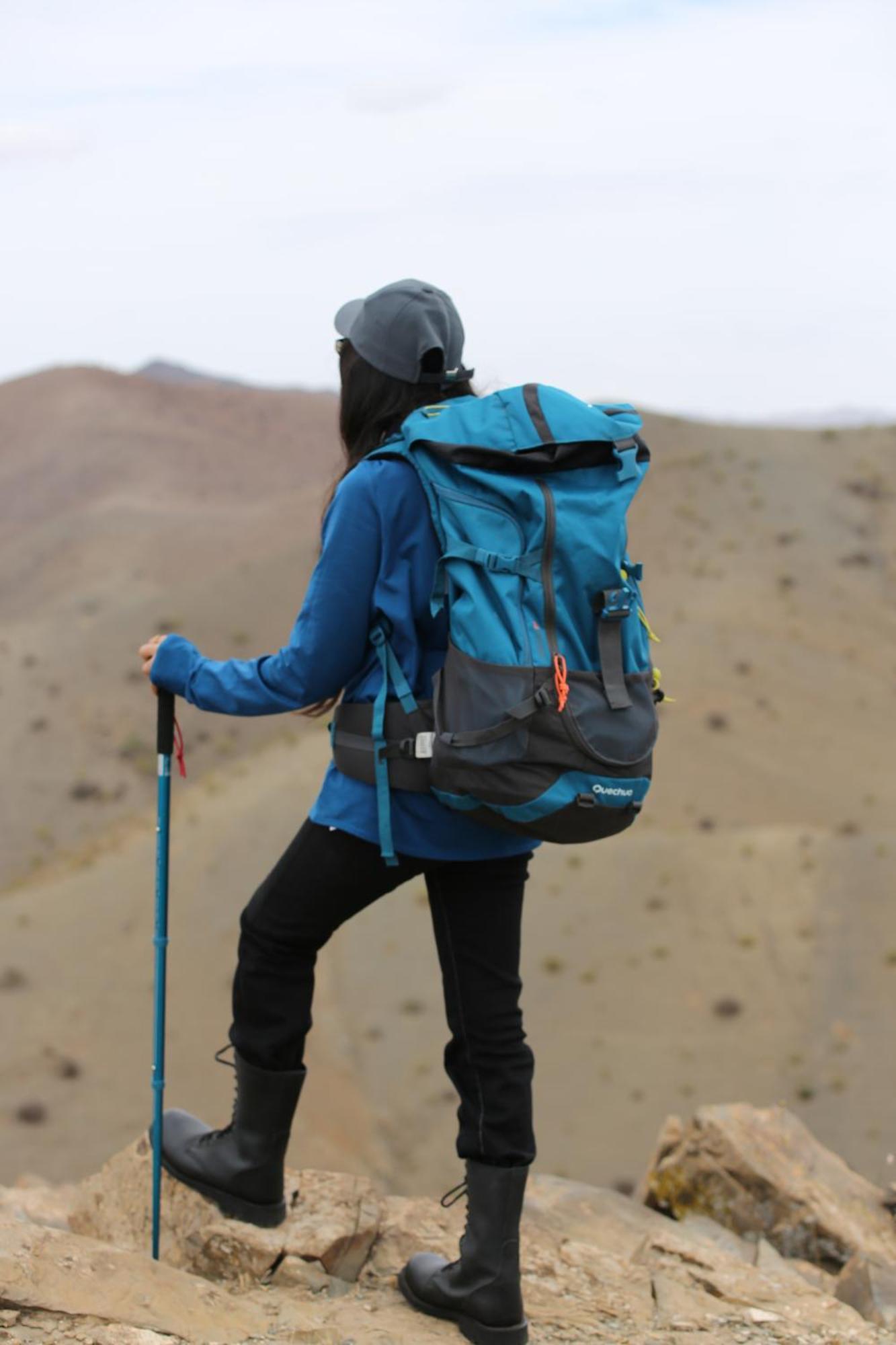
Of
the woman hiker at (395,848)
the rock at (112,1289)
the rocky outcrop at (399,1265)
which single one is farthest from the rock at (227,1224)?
the woman hiker at (395,848)

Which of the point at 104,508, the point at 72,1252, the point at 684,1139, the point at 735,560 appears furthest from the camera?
the point at 104,508

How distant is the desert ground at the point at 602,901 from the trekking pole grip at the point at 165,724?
80 centimetres

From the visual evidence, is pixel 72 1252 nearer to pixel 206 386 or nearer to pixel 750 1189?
pixel 750 1189

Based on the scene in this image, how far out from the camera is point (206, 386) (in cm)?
7075

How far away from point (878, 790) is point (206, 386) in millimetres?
54807

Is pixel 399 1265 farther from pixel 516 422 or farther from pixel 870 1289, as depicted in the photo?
pixel 516 422

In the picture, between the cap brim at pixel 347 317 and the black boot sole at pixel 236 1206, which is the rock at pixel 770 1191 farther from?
the cap brim at pixel 347 317

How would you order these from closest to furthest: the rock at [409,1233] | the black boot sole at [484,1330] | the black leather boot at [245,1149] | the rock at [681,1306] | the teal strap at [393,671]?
1. the teal strap at [393,671]
2. the black boot sole at [484,1330]
3. the black leather boot at [245,1149]
4. the rock at [681,1306]
5. the rock at [409,1233]

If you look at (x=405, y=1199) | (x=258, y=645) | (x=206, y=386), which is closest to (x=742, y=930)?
(x=405, y=1199)

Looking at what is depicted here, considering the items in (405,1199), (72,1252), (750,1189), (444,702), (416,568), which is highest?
(416,568)

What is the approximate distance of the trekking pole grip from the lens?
389 cm

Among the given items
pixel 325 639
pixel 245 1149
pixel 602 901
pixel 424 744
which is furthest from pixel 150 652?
pixel 602 901

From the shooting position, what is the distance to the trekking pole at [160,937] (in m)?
3.98

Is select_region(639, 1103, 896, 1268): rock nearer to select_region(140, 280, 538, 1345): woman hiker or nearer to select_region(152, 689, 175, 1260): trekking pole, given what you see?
select_region(140, 280, 538, 1345): woman hiker
